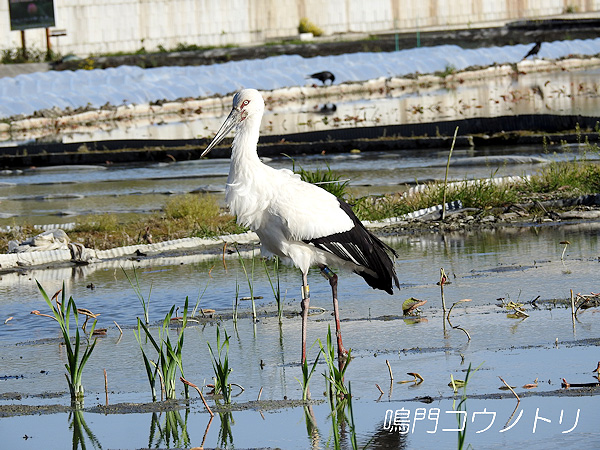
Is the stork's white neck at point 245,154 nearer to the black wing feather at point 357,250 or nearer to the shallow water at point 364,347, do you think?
the black wing feather at point 357,250

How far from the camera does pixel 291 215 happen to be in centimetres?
739

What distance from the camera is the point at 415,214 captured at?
42.2 ft

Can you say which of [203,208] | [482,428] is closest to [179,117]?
[203,208]

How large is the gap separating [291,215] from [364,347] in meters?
0.99

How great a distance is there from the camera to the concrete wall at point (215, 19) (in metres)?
48.6

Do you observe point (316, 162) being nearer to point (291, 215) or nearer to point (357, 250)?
point (357, 250)

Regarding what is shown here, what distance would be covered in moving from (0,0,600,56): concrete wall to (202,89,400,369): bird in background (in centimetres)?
3921

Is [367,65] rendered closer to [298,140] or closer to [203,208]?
[298,140]

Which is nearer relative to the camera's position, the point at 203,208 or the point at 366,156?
the point at 203,208

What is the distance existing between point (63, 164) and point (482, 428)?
18.8 metres

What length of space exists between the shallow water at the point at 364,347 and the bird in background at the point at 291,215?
0.54m

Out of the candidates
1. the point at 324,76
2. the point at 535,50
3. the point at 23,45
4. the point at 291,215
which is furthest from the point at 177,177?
the point at 535,50

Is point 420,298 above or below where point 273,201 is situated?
below

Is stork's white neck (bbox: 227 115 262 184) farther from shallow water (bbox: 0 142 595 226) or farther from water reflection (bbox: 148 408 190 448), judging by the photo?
shallow water (bbox: 0 142 595 226)
